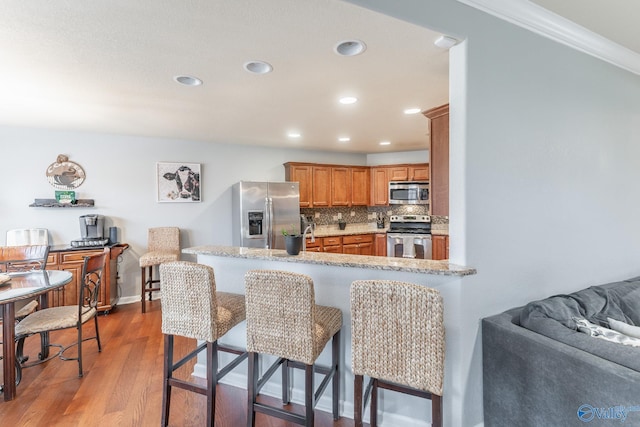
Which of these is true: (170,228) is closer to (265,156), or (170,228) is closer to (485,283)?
(265,156)

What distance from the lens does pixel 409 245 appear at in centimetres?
538

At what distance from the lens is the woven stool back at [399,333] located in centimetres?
142

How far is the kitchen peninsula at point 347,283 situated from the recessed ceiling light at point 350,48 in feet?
4.41

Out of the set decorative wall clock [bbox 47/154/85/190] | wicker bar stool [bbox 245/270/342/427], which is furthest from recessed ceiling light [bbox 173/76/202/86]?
decorative wall clock [bbox 47/154/85/190]

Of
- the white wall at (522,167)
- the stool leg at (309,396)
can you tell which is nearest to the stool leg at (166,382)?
the stool leg at (309,396)

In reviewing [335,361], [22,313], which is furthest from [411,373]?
[22,313]

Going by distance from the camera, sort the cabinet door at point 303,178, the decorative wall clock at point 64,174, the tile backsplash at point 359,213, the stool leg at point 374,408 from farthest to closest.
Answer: the tile backsplash at point 359,213 < the cabinet door at point 303,178 < the decorative wall clock at point 64,174 < the stool leg at point 374,408

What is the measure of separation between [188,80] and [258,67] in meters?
0.63

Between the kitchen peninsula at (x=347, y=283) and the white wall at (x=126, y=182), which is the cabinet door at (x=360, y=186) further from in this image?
the kitchen peninsula at (x=347, y=283)

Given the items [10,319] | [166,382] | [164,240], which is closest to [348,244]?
[164,240]

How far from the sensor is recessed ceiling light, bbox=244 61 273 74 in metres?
2.09

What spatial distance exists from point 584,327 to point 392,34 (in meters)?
1.88

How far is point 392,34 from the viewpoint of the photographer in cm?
172

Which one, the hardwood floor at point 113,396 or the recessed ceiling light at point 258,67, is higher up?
the recessed ceiling light at point 258,67
